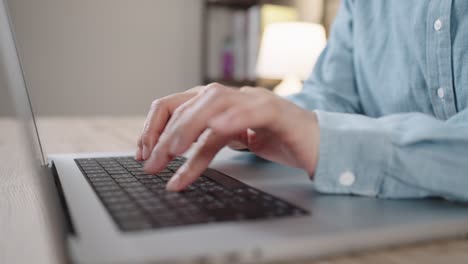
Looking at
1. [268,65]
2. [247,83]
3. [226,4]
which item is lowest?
[247,83]

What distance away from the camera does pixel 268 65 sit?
243 cm

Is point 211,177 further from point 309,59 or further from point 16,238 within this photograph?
point 309,59

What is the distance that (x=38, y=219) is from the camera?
473mm

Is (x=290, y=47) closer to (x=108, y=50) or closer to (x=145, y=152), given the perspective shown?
(x=108, y=50)

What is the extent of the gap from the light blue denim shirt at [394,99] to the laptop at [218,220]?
0.09 ft

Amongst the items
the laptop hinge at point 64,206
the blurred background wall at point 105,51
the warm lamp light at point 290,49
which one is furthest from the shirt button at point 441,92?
the blurred background wall at point 105,51

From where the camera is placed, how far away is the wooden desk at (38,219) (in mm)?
308

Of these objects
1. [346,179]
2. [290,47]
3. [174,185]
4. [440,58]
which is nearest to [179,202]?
[174,185]

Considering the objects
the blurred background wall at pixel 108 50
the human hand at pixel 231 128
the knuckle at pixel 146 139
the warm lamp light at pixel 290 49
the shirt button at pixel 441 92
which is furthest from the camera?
the blurred background wall at pixel 108 50

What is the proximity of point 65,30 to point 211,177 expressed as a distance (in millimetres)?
2441

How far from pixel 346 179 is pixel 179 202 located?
162mm

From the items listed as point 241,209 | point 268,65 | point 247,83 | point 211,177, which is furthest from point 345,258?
point 247,83

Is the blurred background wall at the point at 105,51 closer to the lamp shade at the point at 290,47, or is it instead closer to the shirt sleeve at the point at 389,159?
the lamp shade at the point at 290,47

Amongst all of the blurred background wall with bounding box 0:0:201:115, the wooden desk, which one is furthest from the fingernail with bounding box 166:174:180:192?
the blurred background wall with bounding box 0:0:201:115
